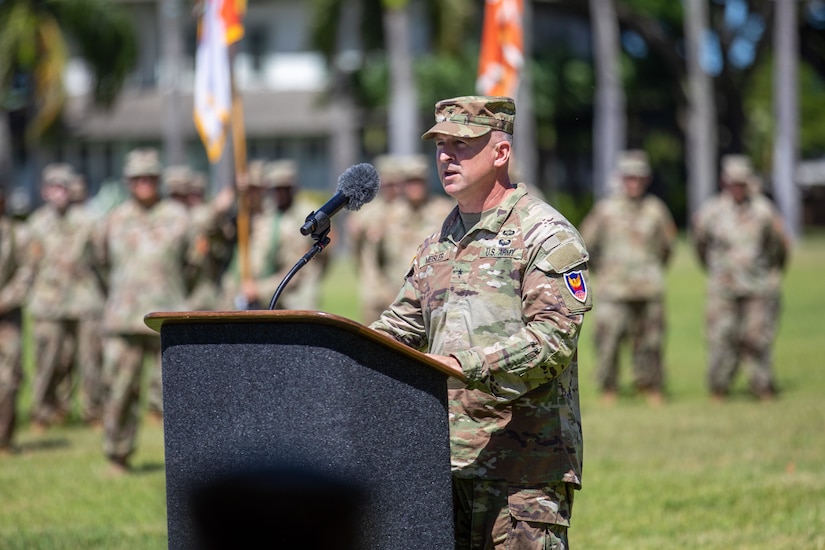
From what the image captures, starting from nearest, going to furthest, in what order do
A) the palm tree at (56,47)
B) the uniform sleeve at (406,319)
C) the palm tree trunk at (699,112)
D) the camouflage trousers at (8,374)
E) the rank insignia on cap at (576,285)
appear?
the rank insignia on cap at (576,285)
the uniform sleeve at (406,319)
the camouflage trousers at (8,374)
the palm tree at (56,47)
the palm tree trunk at (699,112)

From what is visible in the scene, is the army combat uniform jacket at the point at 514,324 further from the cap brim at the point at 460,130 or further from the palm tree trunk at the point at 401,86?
the palm tree trunk at the point at 401,86

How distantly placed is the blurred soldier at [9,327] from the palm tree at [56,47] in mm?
29920

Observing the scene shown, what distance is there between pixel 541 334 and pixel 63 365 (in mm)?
10443

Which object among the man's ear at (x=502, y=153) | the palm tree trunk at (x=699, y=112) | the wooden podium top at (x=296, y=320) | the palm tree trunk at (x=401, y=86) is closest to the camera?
the wooden podium top at (x=296, y=320)

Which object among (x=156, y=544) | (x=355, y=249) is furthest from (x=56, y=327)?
(x=156, y=544)

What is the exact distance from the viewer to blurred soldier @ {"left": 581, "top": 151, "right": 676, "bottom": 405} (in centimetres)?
1445

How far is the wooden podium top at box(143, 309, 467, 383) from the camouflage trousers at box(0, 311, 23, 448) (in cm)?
800

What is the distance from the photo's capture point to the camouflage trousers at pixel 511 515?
4.56 m

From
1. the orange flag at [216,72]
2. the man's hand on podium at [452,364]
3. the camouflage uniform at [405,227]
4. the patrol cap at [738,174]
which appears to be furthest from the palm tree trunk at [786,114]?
the man's hand on podium at [452,364]

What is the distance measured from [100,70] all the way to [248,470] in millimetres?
41135

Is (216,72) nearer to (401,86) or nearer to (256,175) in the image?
(256,175)

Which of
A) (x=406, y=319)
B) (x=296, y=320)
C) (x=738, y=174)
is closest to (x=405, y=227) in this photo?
(x=738, y=174)

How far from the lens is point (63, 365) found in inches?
550

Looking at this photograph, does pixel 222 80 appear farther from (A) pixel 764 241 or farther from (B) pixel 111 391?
(A) pixel 764 241
